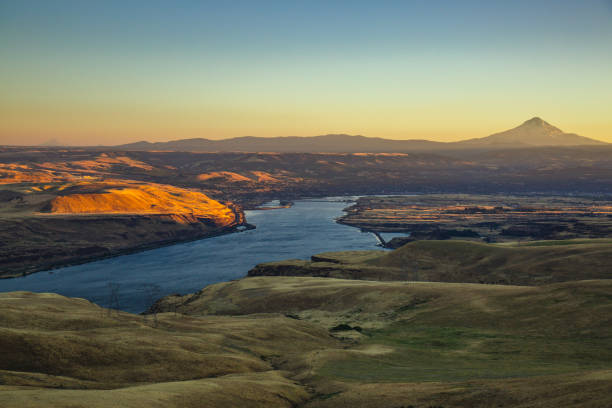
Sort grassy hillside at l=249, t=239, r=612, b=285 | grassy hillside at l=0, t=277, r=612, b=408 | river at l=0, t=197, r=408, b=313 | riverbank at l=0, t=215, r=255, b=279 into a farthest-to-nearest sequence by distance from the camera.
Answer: riverbank at l=0, t=215, r=255, b=279 → river at l=0, t=197, r=408, b=313 → grassy hillside at l=249, t=239, r=612, b=285 → grassy hillside at l=0, t=277, r=612, b=408

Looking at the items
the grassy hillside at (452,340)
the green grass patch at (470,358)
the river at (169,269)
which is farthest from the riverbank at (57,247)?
the green grass patch at (470,358)

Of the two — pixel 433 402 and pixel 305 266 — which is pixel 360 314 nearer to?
pixel 433 402

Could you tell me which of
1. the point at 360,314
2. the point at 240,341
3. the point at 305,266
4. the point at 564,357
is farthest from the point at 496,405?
the point at 305,266

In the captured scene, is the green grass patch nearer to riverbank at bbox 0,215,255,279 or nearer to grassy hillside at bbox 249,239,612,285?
grassy hillside at bbox 249,239,612,285

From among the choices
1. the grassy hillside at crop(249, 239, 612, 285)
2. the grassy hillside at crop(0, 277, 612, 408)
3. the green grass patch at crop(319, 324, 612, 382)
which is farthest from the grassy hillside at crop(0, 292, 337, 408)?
the grassy hillside at crop(249, 239, 612, 285)

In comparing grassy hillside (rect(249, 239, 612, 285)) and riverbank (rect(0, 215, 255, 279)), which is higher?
grassy hillside (rect(249, 239, 612, 285))

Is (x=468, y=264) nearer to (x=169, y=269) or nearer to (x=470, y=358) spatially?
(x=470, y=358)

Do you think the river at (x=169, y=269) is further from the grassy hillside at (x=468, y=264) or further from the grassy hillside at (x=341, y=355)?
the grassy hillside at (x=341, y=355)
